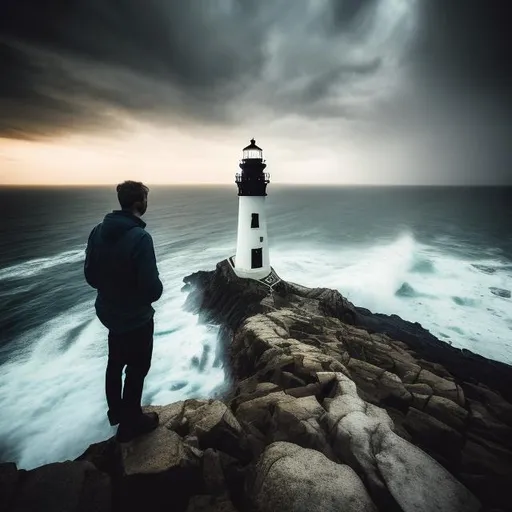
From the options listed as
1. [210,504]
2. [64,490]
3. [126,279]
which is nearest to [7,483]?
[64,490]

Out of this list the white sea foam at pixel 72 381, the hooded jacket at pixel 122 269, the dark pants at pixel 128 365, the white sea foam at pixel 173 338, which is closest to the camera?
the hooded jacket at pixel 122 269

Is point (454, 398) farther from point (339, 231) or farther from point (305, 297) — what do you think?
point (339, 231)

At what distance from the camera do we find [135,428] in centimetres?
434

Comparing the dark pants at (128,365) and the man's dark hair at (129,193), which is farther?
the dark pants at (128,365)

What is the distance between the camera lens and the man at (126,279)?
132 inches

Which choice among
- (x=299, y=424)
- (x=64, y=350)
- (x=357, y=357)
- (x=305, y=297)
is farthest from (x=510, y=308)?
(x=64, y=350)

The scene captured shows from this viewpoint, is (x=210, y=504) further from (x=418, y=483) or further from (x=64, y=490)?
(x=418, y=483)

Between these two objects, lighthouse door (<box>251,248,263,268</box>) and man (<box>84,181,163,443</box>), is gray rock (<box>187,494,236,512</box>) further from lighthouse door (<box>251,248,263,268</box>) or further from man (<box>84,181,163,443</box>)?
lighthouse door (<box>251,248,263,268</box>)

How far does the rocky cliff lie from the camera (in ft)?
12.7

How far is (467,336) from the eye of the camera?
686 inches

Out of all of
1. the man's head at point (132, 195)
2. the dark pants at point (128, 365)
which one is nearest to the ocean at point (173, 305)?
the dark pants at point (128, 365)

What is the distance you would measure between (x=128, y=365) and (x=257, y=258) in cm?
1619

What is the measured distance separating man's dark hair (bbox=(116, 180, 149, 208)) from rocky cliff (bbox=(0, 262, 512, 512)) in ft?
12.0

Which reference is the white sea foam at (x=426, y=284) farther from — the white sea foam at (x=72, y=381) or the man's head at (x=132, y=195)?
the man's head at (x=132, y=195)
